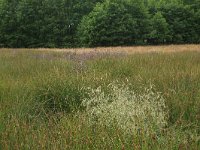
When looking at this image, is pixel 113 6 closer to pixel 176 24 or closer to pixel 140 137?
pixel 176 24

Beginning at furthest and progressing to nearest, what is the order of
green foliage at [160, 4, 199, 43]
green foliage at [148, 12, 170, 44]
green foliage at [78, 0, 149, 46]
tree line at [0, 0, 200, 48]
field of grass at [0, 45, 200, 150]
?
green foliage at [160, 4, 199, 43]
green foliage at [148, 12, 170, 44]
tree line at [0, 0, 200, 48]
green foliage at [78, 0, 149, 46]
field of grass at [0, 45, 200, 150]

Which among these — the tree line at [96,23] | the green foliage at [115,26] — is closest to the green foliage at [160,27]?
the tree line at [96,23]

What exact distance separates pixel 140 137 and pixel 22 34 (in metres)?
34.6

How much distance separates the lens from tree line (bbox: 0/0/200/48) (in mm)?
34750

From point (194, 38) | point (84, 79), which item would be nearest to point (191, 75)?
point (84, 79)

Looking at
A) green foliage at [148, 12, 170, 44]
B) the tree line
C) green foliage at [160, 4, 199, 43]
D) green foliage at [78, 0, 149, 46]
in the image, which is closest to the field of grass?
green foliage at [78, 0, 149, 46]

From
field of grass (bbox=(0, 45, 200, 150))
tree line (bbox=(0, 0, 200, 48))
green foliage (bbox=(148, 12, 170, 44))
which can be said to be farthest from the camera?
green foliage (bbox=(148, 12, 170, 44))

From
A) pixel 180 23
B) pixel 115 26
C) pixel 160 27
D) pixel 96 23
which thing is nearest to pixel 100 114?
pixel 115 26

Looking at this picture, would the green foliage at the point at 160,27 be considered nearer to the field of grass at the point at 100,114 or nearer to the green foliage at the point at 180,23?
the green foliage at the point at 180,23

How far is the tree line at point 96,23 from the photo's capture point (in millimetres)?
34750

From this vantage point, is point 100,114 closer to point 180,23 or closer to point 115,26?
point 115,26

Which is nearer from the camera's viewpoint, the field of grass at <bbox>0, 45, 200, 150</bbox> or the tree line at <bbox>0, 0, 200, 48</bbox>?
the field of grass at <bbox>0, 45, 200, 150</bbox>

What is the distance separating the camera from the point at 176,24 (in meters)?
37.5

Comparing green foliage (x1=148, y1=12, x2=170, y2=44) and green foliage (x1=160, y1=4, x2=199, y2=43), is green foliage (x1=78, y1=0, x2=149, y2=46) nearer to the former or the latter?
green foliage (x1=148, y1=12, x2=170, y2=44)
